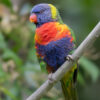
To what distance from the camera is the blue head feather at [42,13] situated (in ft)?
8.07

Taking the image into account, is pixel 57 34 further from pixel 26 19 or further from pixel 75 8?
pixel 75 8

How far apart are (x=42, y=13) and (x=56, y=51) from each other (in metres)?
0.33

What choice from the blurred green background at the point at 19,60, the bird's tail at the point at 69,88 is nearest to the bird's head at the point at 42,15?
the blurred green background at the point at 19,60

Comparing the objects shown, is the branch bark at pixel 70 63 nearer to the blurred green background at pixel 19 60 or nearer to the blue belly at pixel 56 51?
the blue belly at pixel 56 51

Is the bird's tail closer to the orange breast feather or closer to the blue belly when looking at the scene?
the blue belly

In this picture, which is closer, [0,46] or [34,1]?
[0,46]

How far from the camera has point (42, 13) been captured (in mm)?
2492

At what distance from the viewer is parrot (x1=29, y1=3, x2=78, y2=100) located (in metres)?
2.35

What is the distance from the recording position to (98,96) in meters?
4.19

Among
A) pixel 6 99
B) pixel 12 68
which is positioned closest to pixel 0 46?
pixel 12 68

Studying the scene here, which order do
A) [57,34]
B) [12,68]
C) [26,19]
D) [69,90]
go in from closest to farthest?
[57,34], [69,90], [12,68], [26,19]

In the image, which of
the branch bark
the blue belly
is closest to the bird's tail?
the blue belly

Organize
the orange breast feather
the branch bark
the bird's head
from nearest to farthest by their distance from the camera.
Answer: the branch bark, the orange breast feather, the bird's head

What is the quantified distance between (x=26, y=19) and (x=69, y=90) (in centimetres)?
98
